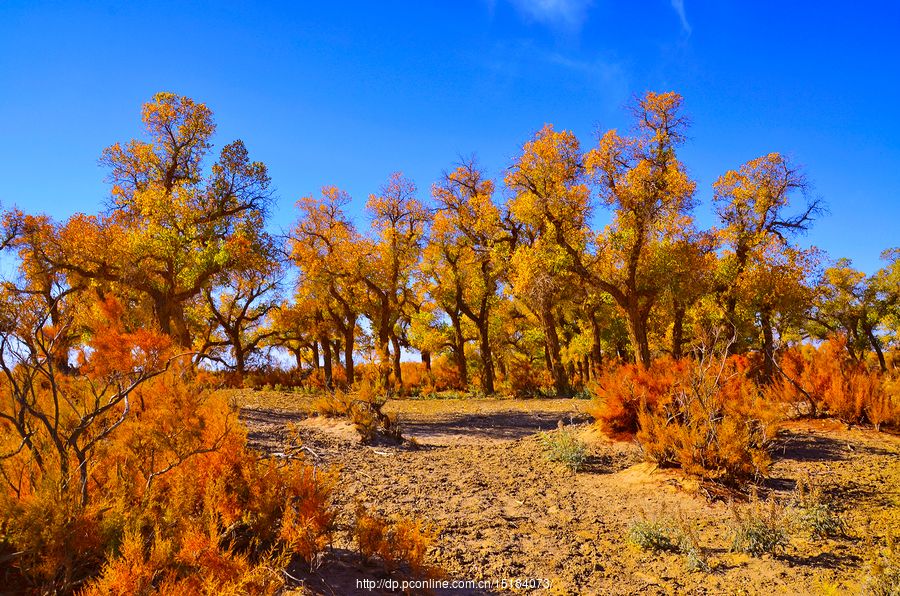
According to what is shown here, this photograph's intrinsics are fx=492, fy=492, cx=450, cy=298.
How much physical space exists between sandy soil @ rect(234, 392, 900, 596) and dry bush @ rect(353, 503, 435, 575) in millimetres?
143

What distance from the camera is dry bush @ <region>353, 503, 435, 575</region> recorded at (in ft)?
11.3

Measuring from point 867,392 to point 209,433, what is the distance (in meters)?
10.5

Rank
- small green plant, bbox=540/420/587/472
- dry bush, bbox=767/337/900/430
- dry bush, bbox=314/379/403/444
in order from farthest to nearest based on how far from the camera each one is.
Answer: dry bush, bbox=314/379/403/444, dry bush, bbox=767/337/900/430, small green plant, bbox=540/420/587/472

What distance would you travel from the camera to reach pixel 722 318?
2103cm

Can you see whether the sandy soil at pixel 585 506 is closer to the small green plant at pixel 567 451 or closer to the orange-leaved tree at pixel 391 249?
the small green plant at pixel 567 451

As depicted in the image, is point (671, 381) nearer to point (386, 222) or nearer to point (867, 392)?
point (867, 392)

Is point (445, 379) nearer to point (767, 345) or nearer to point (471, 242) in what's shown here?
point (471, 242)

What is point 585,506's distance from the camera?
5.80m

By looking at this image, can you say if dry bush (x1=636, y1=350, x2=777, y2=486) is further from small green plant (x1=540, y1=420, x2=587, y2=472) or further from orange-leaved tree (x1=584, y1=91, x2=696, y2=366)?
orange-leaved tree (x1=584, y1=91, x2=696, y2=366)

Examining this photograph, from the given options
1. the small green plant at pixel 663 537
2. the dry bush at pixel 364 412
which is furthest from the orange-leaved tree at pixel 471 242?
the small green plant at pixel 663 537

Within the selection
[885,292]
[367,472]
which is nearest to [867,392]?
[367,472]

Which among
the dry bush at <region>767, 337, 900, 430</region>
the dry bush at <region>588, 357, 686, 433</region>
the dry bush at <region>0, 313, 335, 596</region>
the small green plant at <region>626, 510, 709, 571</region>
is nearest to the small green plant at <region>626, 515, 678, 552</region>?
the small green plant at <region>626, 510, 709, 571</region>

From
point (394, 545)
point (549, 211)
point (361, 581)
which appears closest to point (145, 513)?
point (361, 581)

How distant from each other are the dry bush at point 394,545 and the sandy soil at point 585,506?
0.47 ft
